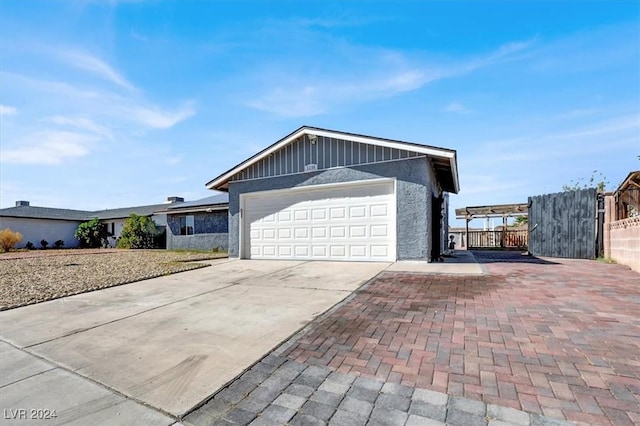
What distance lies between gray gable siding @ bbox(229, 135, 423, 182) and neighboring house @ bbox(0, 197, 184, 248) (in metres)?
14.3

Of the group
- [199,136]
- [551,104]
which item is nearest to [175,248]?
[199,136]

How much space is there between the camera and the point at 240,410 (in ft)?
6.43

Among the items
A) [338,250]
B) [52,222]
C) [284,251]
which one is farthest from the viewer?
[52,222]

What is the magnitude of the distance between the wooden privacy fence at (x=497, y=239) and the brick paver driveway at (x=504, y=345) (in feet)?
44.7

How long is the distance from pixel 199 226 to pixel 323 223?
11.2 meters

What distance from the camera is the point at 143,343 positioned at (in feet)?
10.3

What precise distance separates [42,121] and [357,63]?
10.2 m

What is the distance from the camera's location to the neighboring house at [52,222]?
73.6ft

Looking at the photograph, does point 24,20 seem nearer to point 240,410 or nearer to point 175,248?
point 240,410

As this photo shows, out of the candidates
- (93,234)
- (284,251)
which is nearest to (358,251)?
(284,251)

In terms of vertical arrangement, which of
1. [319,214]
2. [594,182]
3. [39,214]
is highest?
[594,182]

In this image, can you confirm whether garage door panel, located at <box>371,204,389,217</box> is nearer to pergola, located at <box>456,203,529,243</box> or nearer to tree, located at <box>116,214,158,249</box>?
pergola, located at <box>456,203,529,243</box>

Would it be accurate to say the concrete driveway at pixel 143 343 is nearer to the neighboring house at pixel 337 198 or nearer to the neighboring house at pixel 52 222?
the neighboring house at pixel 337 198

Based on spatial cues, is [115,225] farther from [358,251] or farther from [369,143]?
[369,143]
